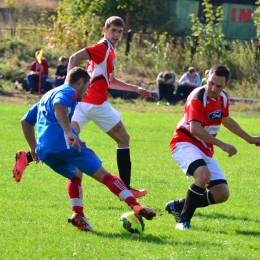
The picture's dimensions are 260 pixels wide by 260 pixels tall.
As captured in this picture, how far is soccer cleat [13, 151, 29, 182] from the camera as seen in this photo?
702 cm

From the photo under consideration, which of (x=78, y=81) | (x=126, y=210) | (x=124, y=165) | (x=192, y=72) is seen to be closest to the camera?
(x=78, y=81)

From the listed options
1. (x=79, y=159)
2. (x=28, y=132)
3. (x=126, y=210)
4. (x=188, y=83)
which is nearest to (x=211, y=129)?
(x=126, y=210)

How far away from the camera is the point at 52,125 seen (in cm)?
625

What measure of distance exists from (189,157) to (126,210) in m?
1.22

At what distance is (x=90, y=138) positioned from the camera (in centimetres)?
1481

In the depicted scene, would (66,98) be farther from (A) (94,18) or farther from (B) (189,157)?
(A) (94,18)

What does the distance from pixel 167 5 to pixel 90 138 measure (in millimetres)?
24762

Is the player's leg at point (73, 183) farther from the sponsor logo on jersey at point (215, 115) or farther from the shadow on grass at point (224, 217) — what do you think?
the shadow on grass at point (224, 217)

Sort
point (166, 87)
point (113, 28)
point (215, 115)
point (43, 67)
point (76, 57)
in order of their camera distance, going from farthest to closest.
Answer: point (43, 67) → point (166, 87) → point (113, 28) → point (76, 57) → point (215, 115)

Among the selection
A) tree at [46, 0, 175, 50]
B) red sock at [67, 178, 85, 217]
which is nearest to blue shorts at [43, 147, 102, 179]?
red sock at [67, 178, 85, 217]

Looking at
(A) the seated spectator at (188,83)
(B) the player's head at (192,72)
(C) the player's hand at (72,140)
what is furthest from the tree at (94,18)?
(C) the player's hand at (72,140)

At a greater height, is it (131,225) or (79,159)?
(79,159)

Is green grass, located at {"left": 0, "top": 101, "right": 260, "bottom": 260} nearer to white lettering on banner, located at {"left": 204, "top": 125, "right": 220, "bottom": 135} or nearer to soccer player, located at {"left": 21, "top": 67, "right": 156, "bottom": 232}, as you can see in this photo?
soccer player, located at {"left": 21, "top": 67, "right": 156, "bottom": 232}

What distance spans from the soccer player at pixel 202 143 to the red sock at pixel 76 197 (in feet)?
3.32
